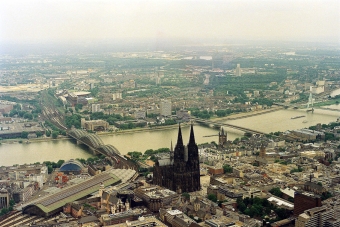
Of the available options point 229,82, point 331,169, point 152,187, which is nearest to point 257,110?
point 229,82

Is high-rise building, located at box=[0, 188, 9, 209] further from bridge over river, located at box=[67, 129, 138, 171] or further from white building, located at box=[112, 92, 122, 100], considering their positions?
white building, located at box=[112, 92, 122, 100]

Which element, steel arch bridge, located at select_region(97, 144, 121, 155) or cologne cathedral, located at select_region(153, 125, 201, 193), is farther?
steel arch bridge, located at select_region(97, 144, 121, 155)

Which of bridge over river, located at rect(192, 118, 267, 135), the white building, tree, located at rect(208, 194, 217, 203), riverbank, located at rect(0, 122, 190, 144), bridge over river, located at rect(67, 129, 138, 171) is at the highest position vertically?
tree, located at rect(208, 194, 217, 203)

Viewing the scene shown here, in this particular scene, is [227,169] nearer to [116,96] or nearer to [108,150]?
[108,150]

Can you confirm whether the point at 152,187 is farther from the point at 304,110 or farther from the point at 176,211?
the point at 304,110

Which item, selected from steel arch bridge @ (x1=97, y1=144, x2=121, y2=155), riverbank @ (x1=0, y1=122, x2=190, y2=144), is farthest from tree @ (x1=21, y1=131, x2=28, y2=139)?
steel arch bridge @ (x1=97, y1=144, x2=121, y2=155)

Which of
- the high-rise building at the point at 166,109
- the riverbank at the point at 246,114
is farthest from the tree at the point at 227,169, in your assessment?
the high-rise building at the point at 166,109
